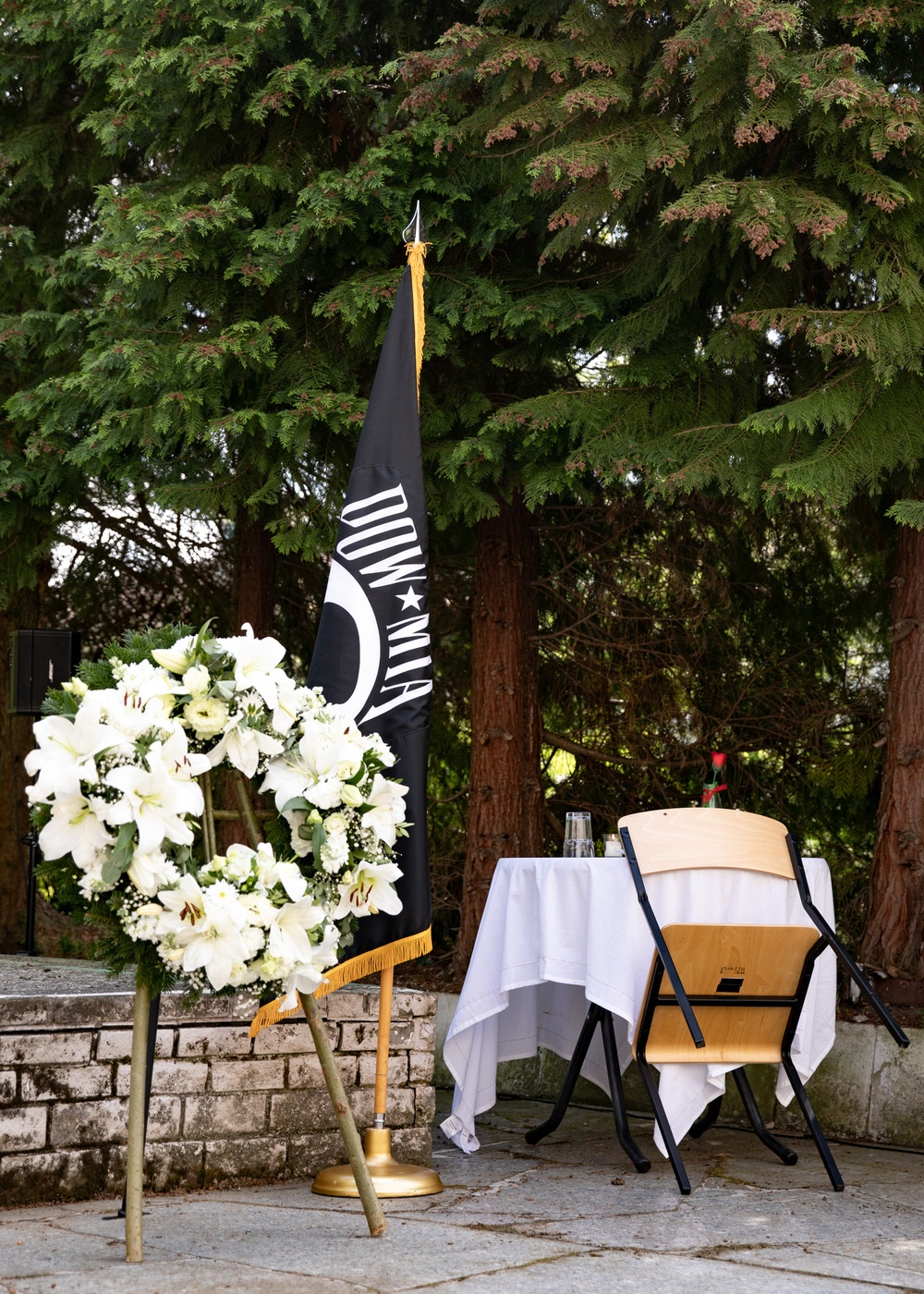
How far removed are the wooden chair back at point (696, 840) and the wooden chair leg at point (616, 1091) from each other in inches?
20.4

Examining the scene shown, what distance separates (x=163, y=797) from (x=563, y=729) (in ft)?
15.3

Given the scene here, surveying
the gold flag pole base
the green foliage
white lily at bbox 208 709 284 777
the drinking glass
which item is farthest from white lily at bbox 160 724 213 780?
the green foliage

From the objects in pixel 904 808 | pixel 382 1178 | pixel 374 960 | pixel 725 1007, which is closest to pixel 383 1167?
pixel 382 1178

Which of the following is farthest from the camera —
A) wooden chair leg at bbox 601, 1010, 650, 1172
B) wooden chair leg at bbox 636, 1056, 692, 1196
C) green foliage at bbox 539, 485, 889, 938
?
green foliage at bbox 539, 485, 889, 938

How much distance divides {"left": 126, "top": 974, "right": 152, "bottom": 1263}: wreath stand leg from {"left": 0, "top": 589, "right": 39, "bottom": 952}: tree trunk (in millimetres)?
5657

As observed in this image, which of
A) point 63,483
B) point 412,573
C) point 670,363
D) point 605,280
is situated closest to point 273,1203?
point 412,573

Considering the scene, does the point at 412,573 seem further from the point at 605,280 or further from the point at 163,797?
the point at 605,280

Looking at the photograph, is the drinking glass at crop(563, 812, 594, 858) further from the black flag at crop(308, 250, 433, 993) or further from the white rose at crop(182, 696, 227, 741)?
the white rose at crop(182, 696, 227, 741)

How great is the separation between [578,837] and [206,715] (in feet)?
6.66

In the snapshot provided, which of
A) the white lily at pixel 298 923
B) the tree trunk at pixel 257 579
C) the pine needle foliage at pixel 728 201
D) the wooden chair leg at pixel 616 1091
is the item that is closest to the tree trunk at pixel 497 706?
the pine needle foliage at pixel 728 201

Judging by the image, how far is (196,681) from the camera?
2.47 meters

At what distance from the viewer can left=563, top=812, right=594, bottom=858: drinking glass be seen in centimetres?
425

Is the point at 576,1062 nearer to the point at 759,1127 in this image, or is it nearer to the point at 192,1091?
the point at 759,1127

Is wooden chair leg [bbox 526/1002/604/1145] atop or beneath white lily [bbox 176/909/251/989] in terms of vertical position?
beneath
